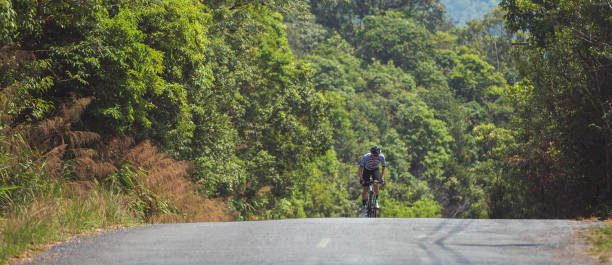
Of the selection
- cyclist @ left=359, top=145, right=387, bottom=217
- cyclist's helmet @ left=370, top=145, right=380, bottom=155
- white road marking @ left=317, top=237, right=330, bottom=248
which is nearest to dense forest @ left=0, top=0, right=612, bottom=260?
white road marking @ left=317, top=237, right=330, bottom=248

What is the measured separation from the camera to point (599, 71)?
18.9 metres

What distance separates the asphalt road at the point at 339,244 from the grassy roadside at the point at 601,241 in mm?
164

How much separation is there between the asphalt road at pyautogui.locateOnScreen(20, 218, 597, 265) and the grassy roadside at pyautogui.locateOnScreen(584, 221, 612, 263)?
164 mm

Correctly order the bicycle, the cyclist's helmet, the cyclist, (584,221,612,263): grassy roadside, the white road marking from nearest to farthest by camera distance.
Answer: (584,221,612,263): grassy roadside < the white road marking < the cyclist's helmet < the cyclist < the bicycle

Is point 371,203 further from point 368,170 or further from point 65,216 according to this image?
point 65,216

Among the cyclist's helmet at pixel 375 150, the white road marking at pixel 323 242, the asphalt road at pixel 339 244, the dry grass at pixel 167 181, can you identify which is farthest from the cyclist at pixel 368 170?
the white road marking at pixel 323 242

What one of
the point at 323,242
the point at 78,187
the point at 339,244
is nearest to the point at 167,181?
the point at 78,187

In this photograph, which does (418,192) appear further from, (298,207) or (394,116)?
(298,207)

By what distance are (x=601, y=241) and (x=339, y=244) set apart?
327cm

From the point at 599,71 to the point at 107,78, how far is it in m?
11.9

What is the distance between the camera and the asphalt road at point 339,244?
27.9 ft

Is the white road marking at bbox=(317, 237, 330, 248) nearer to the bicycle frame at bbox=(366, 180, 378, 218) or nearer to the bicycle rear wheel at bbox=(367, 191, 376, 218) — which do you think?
the bicycle frame at bbox=(366, 180, 378, 218)

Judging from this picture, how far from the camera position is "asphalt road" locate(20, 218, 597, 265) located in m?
Result: 8.52

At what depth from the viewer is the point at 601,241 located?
9.48 meters
